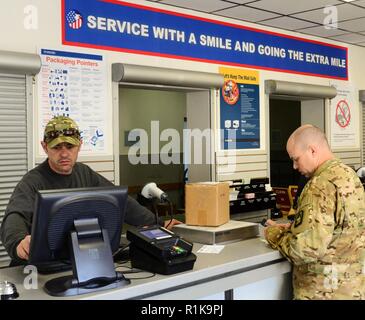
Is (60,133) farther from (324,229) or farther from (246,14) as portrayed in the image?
(246,14)

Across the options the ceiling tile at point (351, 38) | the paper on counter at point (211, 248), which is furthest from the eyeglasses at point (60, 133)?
the ceiling tile at point (351, 38)

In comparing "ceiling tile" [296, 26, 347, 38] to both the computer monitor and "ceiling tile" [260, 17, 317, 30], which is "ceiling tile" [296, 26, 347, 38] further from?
the computer monitor

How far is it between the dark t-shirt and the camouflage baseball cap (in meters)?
0.16

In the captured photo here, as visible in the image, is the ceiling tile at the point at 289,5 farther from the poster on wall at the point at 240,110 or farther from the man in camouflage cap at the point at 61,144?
the man in camouflage cap at the point at 61,144

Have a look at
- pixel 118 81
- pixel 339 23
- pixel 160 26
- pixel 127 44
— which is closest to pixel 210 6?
pixel 160 26

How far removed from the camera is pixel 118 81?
418 centimetres

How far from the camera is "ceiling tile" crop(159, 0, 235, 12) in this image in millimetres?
4488

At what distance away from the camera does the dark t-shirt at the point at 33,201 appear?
231cm

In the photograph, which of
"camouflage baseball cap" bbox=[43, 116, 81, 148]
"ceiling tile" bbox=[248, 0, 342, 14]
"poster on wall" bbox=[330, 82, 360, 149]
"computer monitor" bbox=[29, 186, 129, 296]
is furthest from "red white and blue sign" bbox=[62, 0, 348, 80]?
"computer monitor" bbox=[29, 186, 129, 296]

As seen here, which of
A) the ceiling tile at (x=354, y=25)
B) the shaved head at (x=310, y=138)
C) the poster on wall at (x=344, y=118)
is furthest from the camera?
the poster on wall at (x=344, y=118)

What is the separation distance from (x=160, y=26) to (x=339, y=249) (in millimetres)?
2842

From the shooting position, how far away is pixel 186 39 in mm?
4758

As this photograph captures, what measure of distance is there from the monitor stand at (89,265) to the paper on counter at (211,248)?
67 centimetres

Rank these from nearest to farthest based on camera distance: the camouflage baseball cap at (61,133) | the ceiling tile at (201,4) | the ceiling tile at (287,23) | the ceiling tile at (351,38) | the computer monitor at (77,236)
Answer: the computer monitor at (77,236)
the camouflage baseball cap at (61,133)
the ceiling tile at (201,4)
the ceiling tile at (287,23)
the ceiling tile at (351,38)
